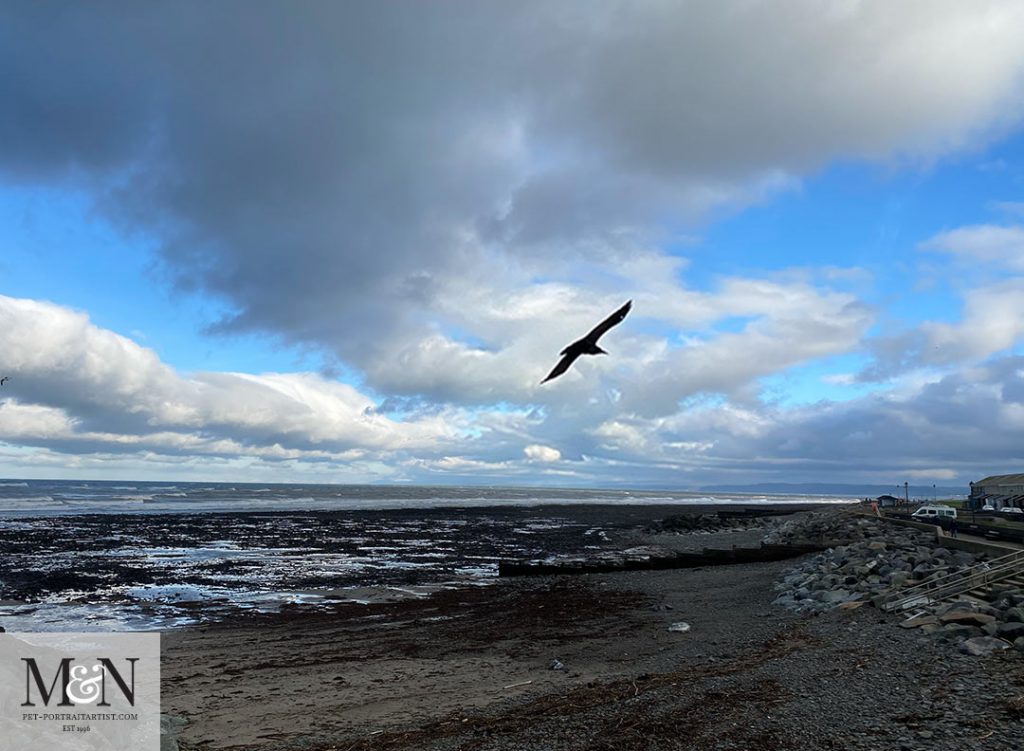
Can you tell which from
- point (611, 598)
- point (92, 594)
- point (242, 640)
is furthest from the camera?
point (92, 594)

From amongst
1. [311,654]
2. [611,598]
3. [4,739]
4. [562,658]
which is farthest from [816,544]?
[4,739]

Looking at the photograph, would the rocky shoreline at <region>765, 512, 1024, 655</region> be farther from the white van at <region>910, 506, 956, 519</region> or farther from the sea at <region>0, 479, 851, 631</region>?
the sea at <region>0, 479, 851, 631</region>

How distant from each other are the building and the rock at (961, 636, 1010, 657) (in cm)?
4641

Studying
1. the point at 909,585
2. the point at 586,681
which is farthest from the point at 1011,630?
the point at 586,681

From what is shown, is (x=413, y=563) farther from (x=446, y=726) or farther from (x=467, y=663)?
(x=446, y=726)

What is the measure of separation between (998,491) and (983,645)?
57.1m

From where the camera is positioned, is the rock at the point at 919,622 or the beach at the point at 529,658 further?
the rock at the point at 919,622

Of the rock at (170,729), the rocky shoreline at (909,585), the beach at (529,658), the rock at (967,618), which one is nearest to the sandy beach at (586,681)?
the beach at (529,658)

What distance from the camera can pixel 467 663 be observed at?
15773 mm

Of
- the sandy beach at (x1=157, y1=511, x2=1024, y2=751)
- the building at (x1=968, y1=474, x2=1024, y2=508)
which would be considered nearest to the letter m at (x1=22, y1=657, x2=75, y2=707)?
the sandy beach at (x1=157, y1=511, x2=1024, y2=751)

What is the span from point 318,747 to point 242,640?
8.86 m

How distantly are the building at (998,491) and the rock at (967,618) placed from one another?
44917mm

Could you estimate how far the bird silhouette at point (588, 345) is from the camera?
3.46 meters

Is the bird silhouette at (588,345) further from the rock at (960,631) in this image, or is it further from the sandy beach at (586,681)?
the rock at (960,631)
